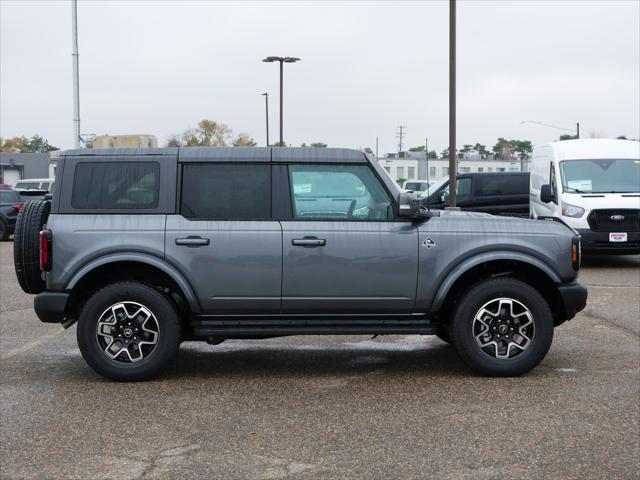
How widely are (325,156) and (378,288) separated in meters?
1.12

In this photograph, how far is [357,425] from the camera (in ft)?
17.5

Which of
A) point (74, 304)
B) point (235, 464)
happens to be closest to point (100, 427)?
point (235, 464)

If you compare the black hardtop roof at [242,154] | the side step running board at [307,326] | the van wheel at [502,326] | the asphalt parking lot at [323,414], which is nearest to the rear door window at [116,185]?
the black hardtop roof at [242,154]

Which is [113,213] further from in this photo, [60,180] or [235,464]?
[235,464]

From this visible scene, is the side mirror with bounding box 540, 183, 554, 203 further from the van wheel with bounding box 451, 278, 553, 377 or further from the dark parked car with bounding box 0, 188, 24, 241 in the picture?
the dark parked car with bounding box 0, 188, 24, 241

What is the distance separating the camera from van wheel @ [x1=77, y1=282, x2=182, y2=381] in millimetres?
6398

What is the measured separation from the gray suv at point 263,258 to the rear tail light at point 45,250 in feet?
0.03

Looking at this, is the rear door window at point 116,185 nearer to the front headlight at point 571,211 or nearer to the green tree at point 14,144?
the front headlight at point 571,211

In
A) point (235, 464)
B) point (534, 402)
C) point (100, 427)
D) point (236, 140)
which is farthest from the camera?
point (236, 140)

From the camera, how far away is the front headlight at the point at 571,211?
49.7 ft

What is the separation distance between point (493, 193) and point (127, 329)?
15260 mm

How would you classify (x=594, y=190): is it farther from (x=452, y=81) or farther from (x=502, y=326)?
(x=502, y=326)

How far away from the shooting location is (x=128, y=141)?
373 inches

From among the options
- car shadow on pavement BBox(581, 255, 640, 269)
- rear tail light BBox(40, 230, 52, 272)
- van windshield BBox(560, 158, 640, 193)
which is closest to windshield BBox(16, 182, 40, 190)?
car shadow on pavement BBox(581, 255, 640, 269)
